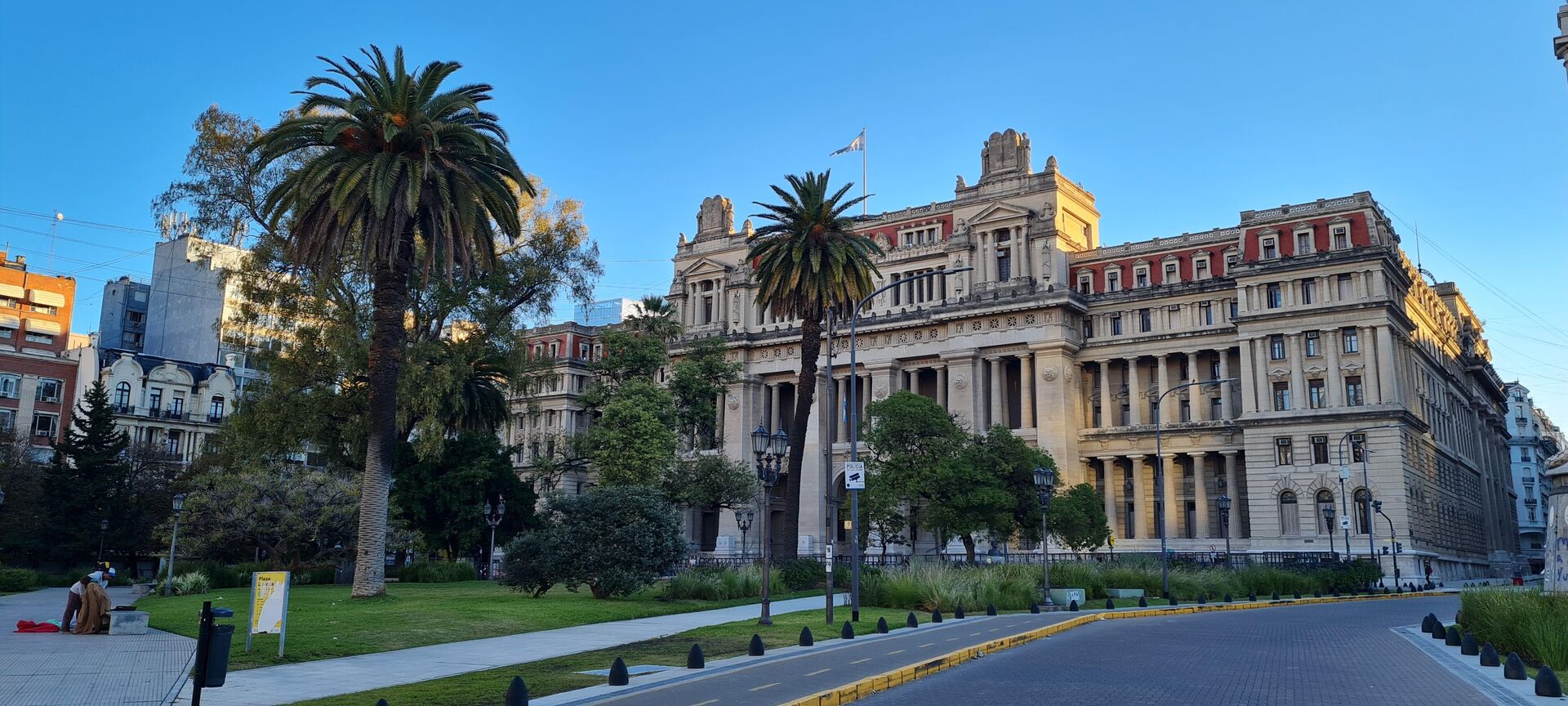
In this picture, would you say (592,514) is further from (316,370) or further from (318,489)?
(318,489)

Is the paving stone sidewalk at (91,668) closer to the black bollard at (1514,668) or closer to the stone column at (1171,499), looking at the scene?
the black bollard at (1514,668)

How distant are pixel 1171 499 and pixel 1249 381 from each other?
32.8 ft

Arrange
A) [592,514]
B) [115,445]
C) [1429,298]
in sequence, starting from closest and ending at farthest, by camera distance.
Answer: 1. [592,514]
2. [115,445]
3. [1429,298]

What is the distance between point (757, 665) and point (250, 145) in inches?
1085

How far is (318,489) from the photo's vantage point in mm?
50969

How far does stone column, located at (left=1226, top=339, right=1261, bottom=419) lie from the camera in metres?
70.5

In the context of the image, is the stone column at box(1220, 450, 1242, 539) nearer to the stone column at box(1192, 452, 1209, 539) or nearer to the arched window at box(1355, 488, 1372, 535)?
the stone column at box(1192, 452, 1209, 539)

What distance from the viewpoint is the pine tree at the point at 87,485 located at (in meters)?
59.2

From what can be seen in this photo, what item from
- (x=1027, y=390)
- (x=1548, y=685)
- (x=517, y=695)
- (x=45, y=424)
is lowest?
(x=517, y=695)

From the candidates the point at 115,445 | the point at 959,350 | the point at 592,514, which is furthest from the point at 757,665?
the point at 959,350

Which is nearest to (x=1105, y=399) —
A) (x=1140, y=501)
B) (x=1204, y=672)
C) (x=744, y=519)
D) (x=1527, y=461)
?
(x=1140, y=501)

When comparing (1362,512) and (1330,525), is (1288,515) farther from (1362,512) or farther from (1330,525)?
(1330,525)

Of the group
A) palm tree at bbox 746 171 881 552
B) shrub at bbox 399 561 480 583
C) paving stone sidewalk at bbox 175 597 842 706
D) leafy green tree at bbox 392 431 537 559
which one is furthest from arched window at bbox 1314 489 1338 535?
paving stone sidewalk at bbox 175 597 842 706

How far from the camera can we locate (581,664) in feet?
63.9
